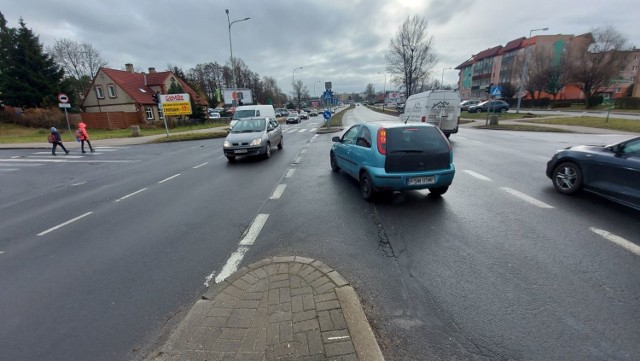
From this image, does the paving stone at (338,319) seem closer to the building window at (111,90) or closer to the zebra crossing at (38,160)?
the zebra crossing at (38,160)

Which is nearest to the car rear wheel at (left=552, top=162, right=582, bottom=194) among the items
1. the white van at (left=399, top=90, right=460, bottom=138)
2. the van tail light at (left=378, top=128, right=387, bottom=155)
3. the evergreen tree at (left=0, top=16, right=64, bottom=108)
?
the van tail light at (left=378, top=128, right=387, bottom=155)

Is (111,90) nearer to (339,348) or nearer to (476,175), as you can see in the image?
(476,175)

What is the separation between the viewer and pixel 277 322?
2457 mm

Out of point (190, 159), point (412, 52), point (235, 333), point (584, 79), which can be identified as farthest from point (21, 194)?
point (584, 79)

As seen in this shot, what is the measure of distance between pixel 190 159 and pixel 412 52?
41484 mm

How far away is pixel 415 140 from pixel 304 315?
405 cm

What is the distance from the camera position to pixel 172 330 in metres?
2.53

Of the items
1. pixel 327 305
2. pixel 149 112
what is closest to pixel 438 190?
pixel 327 305

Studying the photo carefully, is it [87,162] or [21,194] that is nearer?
[21,194]

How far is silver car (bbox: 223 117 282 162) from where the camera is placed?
10719mm

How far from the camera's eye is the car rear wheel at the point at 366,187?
220 inches

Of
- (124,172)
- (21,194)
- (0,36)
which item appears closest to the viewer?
(21,194)

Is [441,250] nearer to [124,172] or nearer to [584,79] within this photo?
[124,172]

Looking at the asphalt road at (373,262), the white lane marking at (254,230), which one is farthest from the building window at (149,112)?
the white lane marking at (254,230)
